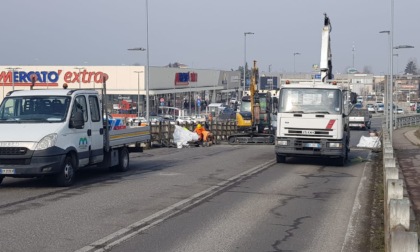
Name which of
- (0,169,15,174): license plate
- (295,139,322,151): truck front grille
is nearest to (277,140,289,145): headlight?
(295,139,322,151): truck front grille

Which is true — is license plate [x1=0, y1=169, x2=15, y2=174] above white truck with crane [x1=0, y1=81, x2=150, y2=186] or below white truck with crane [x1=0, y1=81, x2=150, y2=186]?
below

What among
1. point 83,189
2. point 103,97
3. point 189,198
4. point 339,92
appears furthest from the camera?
point 339,92

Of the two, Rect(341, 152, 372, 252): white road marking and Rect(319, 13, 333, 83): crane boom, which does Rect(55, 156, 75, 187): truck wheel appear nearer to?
Rect(341, 152, 372, 252): white road marking

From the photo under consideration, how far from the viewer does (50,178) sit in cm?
1625

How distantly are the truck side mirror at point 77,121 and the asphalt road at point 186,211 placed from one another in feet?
4.84

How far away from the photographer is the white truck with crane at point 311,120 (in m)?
22.7

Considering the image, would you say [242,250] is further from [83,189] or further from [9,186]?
[9,186]

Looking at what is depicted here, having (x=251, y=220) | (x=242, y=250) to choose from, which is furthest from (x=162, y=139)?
(x=242, y=250)

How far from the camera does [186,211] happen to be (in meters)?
12.8

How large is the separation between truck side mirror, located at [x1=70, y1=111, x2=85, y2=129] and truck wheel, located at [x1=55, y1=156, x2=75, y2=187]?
0.78 meters

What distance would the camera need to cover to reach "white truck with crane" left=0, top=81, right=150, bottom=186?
580 inches

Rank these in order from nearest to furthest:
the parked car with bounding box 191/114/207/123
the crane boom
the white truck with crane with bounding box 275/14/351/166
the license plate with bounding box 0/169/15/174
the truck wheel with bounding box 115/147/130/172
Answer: the license plate with bounding box 0/169/15/174 < the truck wheel with bounding box 115/147/130/172 < the white truck with crane with bounding box 275/14/351/166 < the crane boom < the parked car with bounding box 191/114/207/123

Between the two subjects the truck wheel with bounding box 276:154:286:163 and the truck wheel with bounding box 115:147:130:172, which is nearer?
the truck wheel with bounding box 115:147:130:172

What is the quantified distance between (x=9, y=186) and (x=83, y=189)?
194cm
